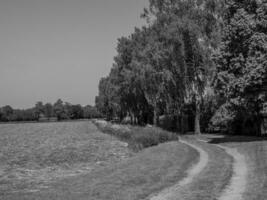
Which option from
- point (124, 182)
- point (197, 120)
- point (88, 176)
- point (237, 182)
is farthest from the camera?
point (197, 120)

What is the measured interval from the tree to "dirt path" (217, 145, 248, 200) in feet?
22.9

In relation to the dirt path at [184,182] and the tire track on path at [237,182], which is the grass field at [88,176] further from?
the tire track on path at [237,182]

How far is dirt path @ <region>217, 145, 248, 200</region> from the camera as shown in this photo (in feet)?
40.7

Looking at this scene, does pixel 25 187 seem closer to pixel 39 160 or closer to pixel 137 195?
pixel 137 195

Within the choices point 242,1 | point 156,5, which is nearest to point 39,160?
point 242,1

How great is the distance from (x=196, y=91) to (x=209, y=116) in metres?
4.77

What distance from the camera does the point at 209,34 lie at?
43250 mm

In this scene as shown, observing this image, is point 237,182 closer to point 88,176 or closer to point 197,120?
point 88,176

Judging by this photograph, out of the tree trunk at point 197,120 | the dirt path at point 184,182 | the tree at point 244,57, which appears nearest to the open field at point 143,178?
the dirt path at point 184,182

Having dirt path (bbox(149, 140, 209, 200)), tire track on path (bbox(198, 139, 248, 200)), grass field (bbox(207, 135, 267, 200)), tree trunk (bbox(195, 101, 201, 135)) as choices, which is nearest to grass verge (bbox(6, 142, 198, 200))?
dirt path (bbox(149, 140, 209, 200))

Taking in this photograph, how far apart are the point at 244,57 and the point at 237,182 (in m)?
16.2

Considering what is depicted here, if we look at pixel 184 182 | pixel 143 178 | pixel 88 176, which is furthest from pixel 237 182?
pixel 88 176

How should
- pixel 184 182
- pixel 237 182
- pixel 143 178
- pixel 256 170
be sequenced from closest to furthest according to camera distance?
1. pixel 237 182
2. pixel 184 182
3. pixel 143 178
4. pixel 256 170

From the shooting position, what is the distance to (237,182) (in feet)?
48.0
